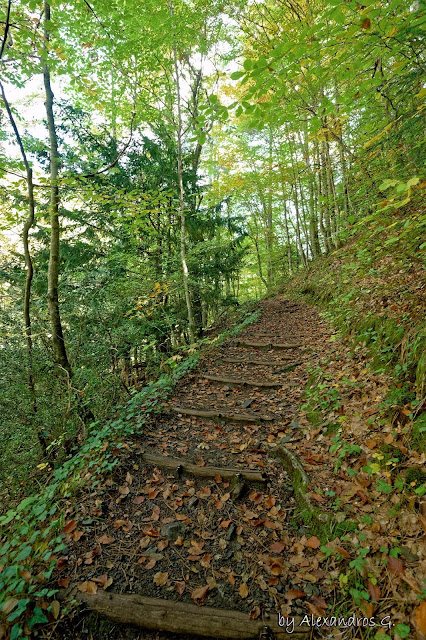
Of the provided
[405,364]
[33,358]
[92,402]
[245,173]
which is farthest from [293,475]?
[245,173]

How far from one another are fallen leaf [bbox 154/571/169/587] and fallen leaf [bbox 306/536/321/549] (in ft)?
4.13

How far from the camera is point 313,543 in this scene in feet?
7.95

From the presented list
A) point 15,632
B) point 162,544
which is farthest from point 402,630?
point 15,632

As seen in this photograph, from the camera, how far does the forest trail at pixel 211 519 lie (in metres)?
2.23

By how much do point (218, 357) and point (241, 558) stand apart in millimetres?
Result: 4845

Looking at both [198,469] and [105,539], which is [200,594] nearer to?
[105,539]

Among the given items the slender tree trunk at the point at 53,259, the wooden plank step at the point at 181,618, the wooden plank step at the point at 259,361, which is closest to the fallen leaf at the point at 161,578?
the wooden plank step at the point at 181,618

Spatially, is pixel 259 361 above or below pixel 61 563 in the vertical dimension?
above

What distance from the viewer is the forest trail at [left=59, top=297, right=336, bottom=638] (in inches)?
87.7

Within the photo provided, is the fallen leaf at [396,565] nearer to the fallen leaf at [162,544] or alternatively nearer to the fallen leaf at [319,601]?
the fallen leaf at [319,601]

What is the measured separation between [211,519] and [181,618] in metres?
0.84

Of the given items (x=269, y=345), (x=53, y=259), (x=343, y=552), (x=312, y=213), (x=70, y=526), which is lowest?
(x=343, y=552)

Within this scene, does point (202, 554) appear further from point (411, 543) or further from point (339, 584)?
point (411, 543)

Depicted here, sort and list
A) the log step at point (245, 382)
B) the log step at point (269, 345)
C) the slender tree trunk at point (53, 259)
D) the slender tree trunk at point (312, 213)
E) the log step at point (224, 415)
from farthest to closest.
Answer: the slender tree trunk at point (312, 213) → the log step at point (269, 345) → the log step at point (245, 382) → the slender tree trunk at point (53, 259) → the log step at point (224, 415)
